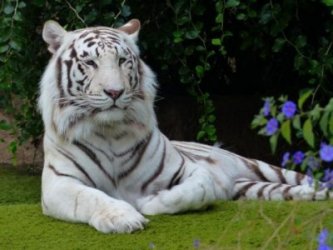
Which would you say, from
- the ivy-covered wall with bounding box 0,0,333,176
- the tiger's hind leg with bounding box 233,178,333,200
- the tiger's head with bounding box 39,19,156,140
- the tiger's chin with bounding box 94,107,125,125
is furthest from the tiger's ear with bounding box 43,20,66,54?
the tiger's hind leg with bounding box 233,178,333,200

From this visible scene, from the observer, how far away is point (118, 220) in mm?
3705

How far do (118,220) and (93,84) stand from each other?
2.29ft

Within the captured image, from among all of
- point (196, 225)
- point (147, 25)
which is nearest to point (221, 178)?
point (196, 225)

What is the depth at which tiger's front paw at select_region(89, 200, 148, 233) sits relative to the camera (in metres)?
3.69

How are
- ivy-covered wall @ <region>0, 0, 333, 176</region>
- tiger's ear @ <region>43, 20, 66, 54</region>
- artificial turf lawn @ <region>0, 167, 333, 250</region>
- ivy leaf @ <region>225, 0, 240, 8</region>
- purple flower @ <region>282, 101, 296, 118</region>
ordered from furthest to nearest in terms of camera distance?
ivy-covered wall @ <region>0, 0, 333, 176</region> → ivy leaf @ <region>225, 0, 240, 8</region> → tiger's ear @ <region>43, 20, 66, 54</region> → artificial turf lawn @ <region>0, 167, 333, 250</region> → purple flower @ <region>282, 101, 296, 118</region>

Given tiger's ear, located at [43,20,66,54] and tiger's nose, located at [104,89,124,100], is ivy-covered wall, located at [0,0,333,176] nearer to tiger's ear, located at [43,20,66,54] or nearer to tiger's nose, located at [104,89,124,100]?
tiger's ear, located at [43,20,66,54]

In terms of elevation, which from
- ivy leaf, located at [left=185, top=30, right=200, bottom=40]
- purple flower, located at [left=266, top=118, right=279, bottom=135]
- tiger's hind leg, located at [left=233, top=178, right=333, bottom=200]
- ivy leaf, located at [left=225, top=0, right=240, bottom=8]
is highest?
ivy leaf, located at [left=225, top=0, right=240, bottom=8]

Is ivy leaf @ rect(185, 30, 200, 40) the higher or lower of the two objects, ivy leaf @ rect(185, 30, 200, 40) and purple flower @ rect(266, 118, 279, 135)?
the lower

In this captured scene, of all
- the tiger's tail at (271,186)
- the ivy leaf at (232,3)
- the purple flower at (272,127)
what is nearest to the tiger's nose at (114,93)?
the tiger's tail at (271,186)

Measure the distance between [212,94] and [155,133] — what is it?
7.85 feet

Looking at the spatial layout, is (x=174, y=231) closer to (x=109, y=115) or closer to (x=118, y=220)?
(x=118, y=220)

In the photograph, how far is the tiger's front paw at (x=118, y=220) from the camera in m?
3.69

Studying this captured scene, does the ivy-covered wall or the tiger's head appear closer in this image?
the tiger's head

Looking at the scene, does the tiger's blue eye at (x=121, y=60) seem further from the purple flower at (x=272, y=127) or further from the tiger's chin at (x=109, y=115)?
the purple flower at (x=272, y=127)
